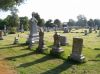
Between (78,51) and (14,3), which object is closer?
(78,51)

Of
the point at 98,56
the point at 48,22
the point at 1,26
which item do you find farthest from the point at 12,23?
the point at 98,56

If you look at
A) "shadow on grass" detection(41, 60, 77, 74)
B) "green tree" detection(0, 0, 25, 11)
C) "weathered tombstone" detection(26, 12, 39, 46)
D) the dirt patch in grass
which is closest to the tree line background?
"green tree" detection(0, 0, 25, 11)

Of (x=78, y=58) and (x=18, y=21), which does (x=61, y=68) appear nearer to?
(x=78, y=58)

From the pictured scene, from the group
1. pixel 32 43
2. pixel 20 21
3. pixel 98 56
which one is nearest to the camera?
pixel 98 56

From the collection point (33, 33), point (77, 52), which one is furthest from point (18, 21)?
point (77, 52)

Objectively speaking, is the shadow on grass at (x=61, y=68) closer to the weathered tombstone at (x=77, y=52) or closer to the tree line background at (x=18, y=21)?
the weathered tombstone at (x=77, y=52)

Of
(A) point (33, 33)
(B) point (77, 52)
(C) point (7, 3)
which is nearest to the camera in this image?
(B) point (77, 52)

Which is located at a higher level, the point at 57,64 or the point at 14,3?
the point at 14,3

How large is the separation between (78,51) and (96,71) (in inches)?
114

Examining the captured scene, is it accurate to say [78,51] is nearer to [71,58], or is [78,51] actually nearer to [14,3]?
[71,58]

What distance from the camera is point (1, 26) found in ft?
277

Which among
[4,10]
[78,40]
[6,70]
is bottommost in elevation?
[6,70]

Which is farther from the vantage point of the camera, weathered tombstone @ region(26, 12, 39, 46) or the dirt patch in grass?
weathered tombstone @ region(26, 12, 39, 46)

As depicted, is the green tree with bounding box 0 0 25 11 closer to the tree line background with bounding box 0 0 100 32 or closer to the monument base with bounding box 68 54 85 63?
the tree line background with bounding box 0 0 100 32
